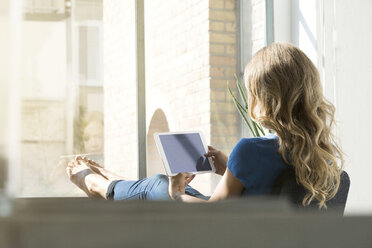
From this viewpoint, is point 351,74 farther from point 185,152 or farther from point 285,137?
point 285,137

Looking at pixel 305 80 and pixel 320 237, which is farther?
pixel 305 80

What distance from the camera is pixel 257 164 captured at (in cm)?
152

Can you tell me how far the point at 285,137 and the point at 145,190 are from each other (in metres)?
0.97

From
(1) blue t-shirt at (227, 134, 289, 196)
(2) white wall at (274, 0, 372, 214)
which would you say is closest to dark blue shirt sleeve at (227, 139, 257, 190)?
(1) blue t-shirt at (227, 134, 289, 196)

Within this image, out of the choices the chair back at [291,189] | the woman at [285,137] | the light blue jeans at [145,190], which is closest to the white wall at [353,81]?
the light blue jeans at [145,190]

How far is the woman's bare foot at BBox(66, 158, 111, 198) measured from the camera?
270 cm

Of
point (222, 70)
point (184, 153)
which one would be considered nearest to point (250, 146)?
point (184, 153)

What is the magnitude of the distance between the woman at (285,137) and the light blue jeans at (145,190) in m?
0.66

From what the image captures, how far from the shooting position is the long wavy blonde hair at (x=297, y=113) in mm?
1516

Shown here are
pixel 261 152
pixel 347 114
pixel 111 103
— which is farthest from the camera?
pixel 111 103

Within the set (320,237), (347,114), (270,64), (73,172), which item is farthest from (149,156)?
(320,237)

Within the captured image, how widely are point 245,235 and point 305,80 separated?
131 cm

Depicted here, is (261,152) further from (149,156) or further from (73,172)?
(149,156)

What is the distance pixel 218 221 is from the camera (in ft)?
1.31
